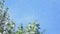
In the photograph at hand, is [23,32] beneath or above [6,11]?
beneath

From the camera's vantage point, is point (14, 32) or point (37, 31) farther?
point (14, 32)

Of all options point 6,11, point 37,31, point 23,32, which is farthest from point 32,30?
point 6,11

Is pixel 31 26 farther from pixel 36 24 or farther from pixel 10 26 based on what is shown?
pixel 10 26

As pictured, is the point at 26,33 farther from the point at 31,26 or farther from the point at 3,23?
the point at 3,23

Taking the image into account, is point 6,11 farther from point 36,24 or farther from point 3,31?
point 36,24

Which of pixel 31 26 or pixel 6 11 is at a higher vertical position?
pixel 6 11

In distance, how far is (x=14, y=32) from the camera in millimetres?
12555

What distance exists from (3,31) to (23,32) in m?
1.02

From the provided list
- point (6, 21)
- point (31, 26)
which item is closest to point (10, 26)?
point (6, 21)

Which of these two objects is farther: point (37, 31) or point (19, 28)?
point (19, 28)

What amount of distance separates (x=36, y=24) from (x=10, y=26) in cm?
139

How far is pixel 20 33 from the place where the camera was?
1255cm

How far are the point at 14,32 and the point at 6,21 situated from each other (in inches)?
26.3

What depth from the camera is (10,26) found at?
40.6ft
